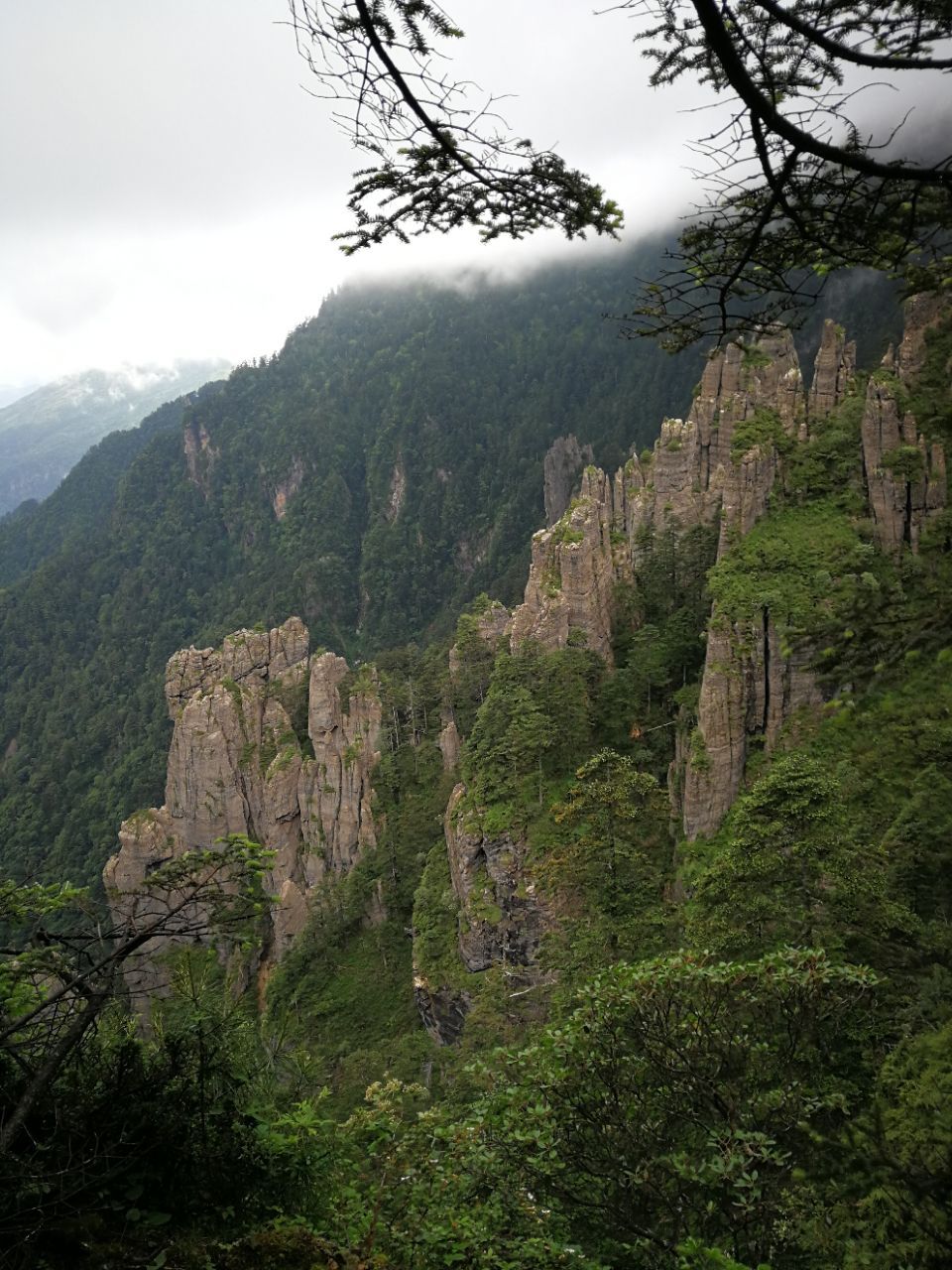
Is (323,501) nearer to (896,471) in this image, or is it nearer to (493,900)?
(493,900)

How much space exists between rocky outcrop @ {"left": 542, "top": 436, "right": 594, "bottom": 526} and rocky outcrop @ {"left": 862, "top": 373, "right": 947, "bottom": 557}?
102109 mm

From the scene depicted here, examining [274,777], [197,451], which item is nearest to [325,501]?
[197,451]

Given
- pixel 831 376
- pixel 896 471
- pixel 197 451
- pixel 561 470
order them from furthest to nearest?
pixel 197 451, pixel 561 470, pixel 831 376, pixel 896 471

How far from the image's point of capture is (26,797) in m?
94.8

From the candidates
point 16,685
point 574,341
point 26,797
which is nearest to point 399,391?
point 574,341

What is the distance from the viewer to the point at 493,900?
24547mm

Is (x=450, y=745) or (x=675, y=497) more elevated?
(x=675, y=497)

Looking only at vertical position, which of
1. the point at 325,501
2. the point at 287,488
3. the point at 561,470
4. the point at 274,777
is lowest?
the point at 274,777

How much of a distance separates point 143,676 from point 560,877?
118447 mm

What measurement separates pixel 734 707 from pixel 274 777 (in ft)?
99.7

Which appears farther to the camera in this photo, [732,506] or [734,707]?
[732,506]

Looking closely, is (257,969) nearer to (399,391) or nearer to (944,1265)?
(944,1265)

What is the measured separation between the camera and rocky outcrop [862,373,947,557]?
2114cm

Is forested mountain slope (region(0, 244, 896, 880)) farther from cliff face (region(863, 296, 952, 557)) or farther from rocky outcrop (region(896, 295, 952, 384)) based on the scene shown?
cliff face (region(863, 296, 952, 557))
